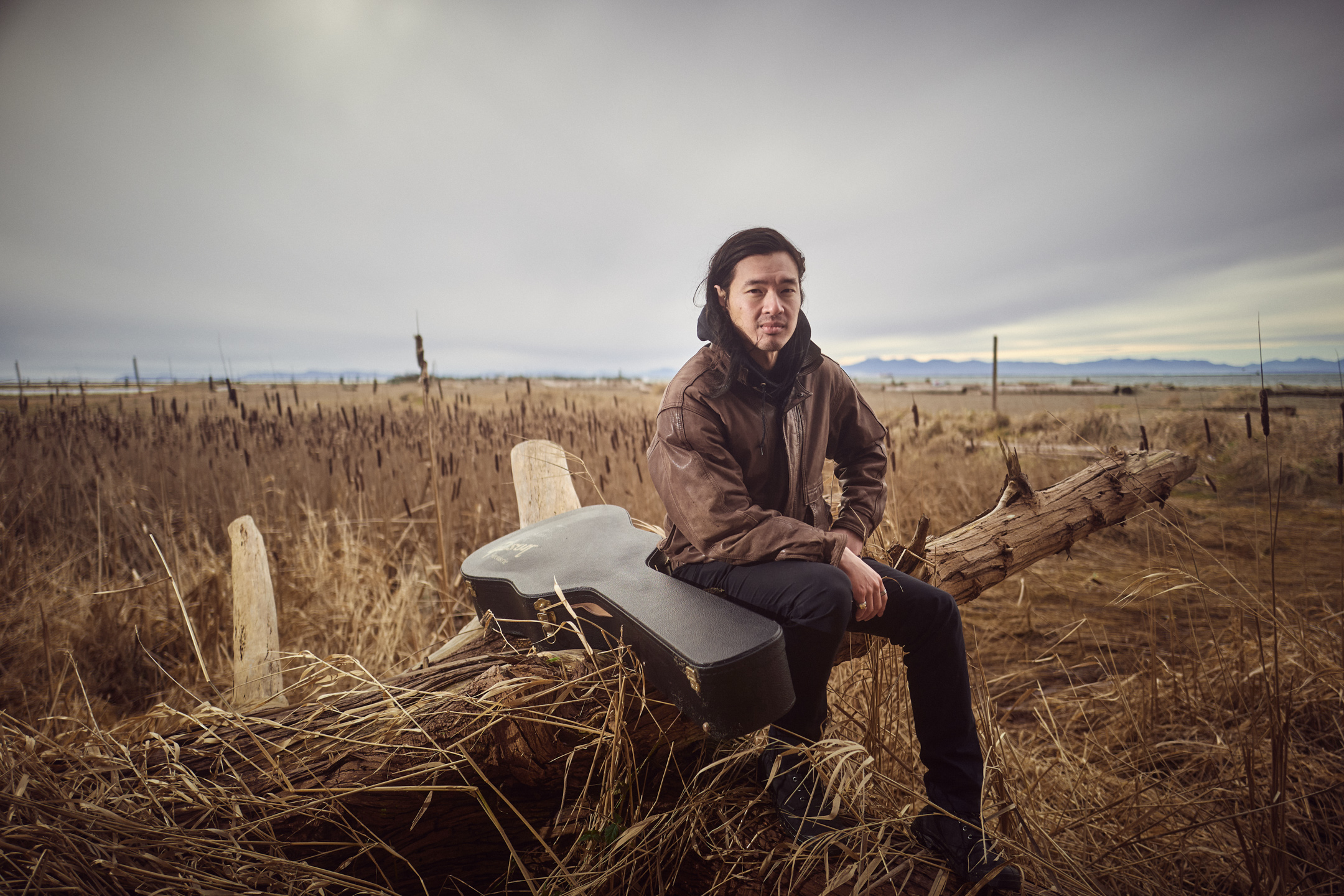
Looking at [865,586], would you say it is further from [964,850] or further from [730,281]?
[730,281]

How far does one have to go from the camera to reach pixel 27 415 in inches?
203

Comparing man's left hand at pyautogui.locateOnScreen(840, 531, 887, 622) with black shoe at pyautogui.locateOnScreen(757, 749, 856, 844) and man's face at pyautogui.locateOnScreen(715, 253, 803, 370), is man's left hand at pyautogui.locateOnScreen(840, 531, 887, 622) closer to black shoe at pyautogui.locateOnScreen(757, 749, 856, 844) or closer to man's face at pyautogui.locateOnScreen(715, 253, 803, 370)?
black shoe at pyautogui.locateOnScreen(757, 749, 856, 844)

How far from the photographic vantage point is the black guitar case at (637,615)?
4.23 feet

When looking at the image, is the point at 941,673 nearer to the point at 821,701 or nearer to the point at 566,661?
the point at 821,701

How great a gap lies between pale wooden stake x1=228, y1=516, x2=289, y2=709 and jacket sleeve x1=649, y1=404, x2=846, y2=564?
2.17 meters

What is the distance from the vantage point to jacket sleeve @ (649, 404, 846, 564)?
1.55 metres

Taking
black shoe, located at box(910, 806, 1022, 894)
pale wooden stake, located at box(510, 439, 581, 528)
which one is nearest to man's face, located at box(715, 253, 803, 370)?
black shoe, located at box(910, 806, 1022, 894)

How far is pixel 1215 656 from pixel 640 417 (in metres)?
6.08

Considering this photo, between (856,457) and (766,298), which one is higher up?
(766,298)

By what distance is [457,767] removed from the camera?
55.8 inches

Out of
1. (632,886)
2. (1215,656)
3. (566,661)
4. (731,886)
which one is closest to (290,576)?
(566,661)

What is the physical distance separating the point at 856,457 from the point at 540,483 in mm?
2080

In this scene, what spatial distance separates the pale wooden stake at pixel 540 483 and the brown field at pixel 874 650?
394mm

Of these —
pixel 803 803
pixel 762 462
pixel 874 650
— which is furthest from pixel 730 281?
pixel 803 803
